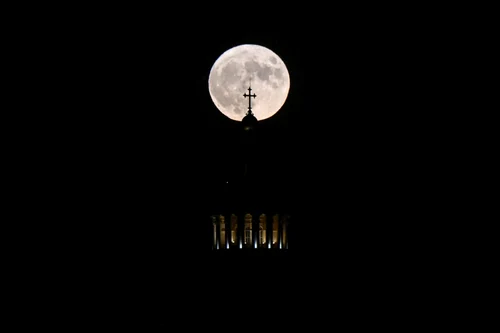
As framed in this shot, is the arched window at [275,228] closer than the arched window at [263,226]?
No

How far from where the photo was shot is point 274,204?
1526 centimetres

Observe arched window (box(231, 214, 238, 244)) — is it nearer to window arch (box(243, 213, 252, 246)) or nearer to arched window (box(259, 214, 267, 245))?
window arch (box(243, 213, 252, 246))

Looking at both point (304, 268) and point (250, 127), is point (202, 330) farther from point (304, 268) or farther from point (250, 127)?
point (250, 127)

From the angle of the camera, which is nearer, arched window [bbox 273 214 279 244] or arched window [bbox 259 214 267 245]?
arched window [bbox 259 214 267 245]

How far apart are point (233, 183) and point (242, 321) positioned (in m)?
3.52

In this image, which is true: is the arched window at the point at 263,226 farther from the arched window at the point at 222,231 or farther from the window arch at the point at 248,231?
the arched window at the point at 222,231

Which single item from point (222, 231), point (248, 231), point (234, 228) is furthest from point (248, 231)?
point (222, 231)

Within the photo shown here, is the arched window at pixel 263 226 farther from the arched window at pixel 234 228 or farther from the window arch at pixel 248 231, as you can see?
the arched window at pixel 234 228

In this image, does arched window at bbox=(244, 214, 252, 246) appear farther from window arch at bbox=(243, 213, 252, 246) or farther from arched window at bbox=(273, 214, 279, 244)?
arched window at bbox=(273, 214, 279, 244)

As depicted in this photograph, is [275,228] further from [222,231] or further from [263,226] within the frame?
[222,231]

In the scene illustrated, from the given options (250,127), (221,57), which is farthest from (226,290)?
(221,57)

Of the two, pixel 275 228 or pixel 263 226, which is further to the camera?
pixel 275 228

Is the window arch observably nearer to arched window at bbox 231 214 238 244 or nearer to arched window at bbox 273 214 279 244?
arched window at bbox 231 214 238 244

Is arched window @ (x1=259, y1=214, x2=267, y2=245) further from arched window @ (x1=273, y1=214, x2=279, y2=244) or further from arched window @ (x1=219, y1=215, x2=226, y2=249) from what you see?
arched window @ (x1=219, y1=215, x2=226, y2=249)
